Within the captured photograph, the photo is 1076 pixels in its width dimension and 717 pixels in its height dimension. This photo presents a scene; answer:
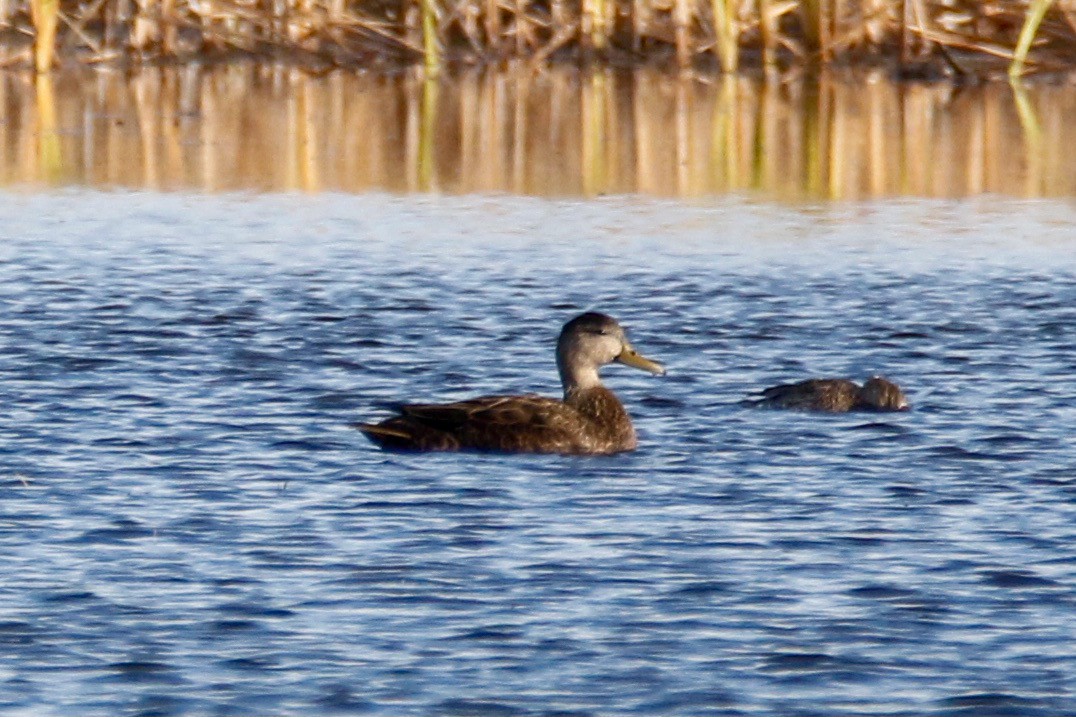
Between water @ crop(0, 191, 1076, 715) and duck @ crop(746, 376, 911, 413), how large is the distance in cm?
16

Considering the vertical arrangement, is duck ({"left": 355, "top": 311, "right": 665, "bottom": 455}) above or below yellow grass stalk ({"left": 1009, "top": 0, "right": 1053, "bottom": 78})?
below

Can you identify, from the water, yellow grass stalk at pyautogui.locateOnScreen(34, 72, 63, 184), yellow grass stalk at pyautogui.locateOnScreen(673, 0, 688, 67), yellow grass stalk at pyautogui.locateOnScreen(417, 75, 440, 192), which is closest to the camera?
the water

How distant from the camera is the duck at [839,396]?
11.3m

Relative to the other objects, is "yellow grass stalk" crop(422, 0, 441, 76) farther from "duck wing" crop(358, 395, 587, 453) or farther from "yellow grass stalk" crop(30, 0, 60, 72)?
"duck wing" crop(358, 395, 587, 453)

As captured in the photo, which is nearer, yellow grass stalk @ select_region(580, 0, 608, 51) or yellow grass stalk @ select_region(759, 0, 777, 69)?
yellow grass stalk @ select_region(759, 0, 777, 69)

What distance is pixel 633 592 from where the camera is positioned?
790cm

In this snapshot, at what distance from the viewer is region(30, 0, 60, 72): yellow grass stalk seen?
2984 cm

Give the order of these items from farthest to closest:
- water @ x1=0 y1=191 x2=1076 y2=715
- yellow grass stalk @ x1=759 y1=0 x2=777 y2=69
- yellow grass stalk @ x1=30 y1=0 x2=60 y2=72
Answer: yellow grass stalk @ x1=759 y1=0 x2=777 y2=69
yellow grass stalk @ x1=30 y1=0 x2=60 y2=72
water @ x1=0 y1=191 x2=1076 y2=715

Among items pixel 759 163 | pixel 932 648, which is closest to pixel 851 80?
pixel 759 163

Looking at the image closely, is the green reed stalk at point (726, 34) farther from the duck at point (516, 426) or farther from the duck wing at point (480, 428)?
the duck wing at point (480, 428)

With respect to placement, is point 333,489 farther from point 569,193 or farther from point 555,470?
point 569,193

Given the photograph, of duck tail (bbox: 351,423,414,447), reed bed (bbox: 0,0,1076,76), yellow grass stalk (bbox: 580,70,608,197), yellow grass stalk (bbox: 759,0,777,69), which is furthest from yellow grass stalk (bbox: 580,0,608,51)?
duck tail (bbox: 351,423,414,447)

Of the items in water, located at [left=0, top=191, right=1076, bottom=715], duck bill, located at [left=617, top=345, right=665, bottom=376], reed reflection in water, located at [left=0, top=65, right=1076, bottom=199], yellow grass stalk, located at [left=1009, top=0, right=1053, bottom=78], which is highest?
yellow grass stalk, located at [left=1009, top=0, right=1053, bottom=78]

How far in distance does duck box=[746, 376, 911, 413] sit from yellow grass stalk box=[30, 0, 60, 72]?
19.9m
